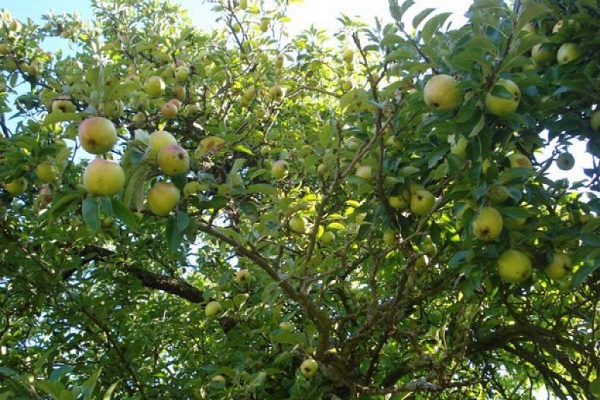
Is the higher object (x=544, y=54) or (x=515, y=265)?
(x=544, y=54)

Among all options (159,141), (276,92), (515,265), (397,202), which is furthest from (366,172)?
(276,92)

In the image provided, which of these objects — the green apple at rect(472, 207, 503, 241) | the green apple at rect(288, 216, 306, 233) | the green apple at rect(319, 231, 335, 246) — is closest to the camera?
the green apple at rect(472, 207, 503, 241)

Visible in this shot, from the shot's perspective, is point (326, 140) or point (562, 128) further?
point (326, 140)

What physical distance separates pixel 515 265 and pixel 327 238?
1270 millimetres

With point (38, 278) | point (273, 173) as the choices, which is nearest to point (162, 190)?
point (273, 173)

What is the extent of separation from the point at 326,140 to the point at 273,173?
0.74 m

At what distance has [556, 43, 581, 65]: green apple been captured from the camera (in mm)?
2375

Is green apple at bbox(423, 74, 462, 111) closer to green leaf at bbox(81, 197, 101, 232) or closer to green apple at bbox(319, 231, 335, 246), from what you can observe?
green leaf at bbox(81, 197, 101, 232)

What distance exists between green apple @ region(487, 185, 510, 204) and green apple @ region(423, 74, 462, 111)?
345 millimetres

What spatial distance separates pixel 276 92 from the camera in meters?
4.43

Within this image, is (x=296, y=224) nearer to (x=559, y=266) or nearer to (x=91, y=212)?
(x=559, y=266)

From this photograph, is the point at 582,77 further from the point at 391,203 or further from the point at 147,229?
the point at 147,229

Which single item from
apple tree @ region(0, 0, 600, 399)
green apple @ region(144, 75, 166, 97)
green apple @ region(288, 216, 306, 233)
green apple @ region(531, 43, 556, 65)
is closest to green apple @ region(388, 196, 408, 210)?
apple tree @ region(0, 0, 600, 399)

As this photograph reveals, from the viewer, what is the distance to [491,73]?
2068mm
